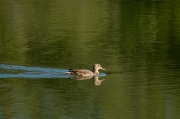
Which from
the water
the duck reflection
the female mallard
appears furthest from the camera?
the female mallard

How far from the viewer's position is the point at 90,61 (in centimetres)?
1980

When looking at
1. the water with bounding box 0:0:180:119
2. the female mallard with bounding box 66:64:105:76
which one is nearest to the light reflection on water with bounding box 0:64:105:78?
the water with bounding box 0:0:180:119

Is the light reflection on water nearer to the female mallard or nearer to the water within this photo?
the water

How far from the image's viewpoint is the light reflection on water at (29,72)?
17.4 m

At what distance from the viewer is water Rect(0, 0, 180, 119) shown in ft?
48.2

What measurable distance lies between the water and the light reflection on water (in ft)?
0.08

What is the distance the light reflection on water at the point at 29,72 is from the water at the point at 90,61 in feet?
0.08

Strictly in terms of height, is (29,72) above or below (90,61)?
below

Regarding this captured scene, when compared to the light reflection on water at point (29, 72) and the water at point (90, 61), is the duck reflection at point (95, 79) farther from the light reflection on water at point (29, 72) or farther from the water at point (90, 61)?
the light reflection on water at point (29, 72)

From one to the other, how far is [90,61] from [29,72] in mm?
2534

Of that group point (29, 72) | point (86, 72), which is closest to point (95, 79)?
point (86, 72)

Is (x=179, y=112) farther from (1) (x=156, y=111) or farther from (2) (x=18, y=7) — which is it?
(2) (x=18, y=7)

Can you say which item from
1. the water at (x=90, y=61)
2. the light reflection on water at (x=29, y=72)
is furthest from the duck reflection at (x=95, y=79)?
the light reflection on water at (x=29, y=72)

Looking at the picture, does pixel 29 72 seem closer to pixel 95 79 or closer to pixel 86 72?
pixel 86 72
